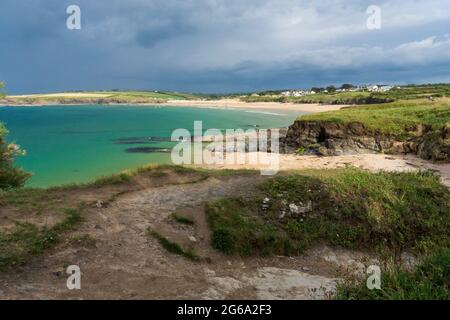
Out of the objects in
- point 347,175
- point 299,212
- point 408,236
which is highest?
point 347,175

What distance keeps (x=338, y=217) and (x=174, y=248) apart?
6.16 metres

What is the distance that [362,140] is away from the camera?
35781mm

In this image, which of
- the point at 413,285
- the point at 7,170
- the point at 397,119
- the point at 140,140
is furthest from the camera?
the point at 140,140

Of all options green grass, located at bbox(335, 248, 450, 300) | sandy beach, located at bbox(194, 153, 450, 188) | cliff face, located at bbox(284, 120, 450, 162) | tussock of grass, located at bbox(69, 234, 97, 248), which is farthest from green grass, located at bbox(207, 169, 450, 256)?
cliff face, located at bbox(284, 120, 450, 162)

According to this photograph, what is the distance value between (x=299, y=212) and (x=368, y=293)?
666 cm

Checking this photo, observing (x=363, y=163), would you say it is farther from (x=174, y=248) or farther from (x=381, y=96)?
(x=381, y=96)

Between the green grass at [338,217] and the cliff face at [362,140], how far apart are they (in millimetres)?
16957

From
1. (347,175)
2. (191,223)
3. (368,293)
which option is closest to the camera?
(368,293)

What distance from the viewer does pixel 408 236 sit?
13281mm

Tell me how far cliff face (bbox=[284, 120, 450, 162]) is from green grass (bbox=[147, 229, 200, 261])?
82.6ft

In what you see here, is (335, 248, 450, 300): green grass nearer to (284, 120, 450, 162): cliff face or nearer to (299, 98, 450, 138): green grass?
(284, 120, 450, 162): cliff face

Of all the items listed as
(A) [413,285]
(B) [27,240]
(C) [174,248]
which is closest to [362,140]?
(C) [174,248]
